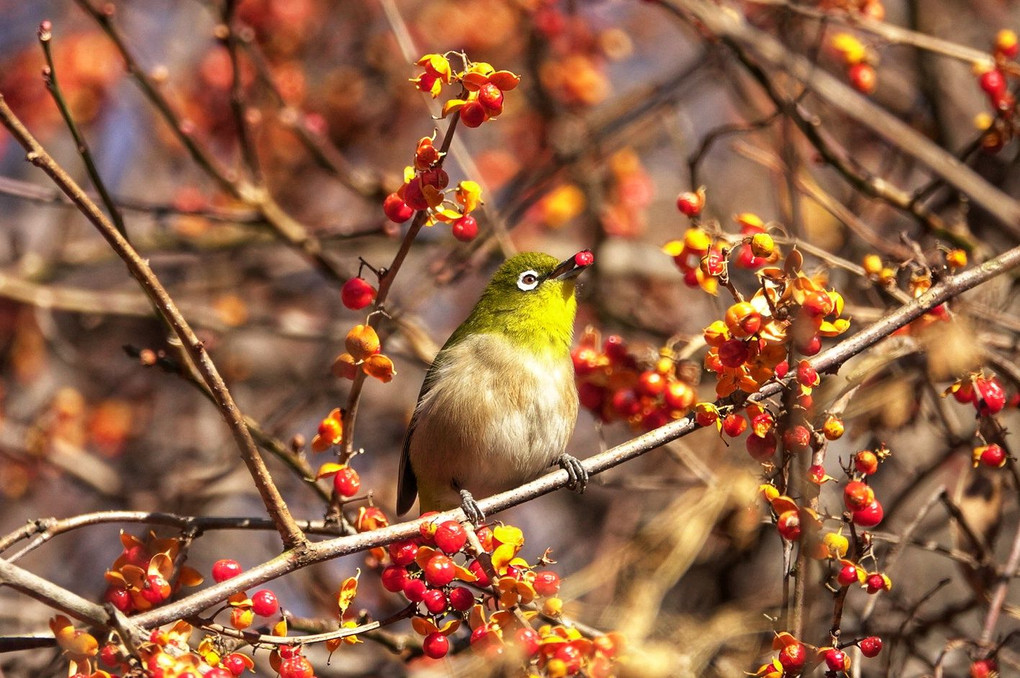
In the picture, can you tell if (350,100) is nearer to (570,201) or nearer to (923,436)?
(570,201)

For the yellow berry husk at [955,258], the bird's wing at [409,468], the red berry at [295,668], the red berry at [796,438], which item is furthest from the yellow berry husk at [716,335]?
the bird's wing at [409,468]

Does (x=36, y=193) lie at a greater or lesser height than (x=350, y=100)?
lesser

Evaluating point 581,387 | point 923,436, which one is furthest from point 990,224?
point 581,387

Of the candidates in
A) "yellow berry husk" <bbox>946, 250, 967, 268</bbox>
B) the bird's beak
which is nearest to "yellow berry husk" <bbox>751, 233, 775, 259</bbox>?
"yellow berry husk" <bbox>946, 250, 967, 268</bbox>

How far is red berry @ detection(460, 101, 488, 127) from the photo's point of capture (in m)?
2.79

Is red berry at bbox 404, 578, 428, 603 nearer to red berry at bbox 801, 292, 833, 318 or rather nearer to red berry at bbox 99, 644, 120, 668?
red berry at bbox 99, 644, 120, 668

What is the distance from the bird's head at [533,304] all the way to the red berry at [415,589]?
5.63 ft

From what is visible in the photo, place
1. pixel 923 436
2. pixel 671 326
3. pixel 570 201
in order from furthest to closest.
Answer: pixel 570 201 < pixel 671 326 < pixel 923 436

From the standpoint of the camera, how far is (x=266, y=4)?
22.0ft

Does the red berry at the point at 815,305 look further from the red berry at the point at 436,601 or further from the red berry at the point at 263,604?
the red berry at the point at 263,604

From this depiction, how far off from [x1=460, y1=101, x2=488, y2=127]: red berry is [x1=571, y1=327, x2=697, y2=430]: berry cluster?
1149 mm

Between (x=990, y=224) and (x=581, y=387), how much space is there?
8.09 feet

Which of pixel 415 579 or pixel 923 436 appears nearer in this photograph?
pixel 415 579

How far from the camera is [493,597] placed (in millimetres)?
2824
